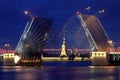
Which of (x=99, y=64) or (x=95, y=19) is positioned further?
(x=95, y=19)

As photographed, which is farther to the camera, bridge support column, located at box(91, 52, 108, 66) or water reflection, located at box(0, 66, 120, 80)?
bridge support column, located at box(91, 52, 108, 66)

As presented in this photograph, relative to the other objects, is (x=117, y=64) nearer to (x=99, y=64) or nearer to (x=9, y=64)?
(x=99, y=64)

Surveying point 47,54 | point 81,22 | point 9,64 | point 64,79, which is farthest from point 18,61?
point 64,79

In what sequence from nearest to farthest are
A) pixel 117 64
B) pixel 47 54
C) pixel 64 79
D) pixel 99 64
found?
pixel 64 79 → pixel 99 64 → pixel 117 64 → pixel 47 54

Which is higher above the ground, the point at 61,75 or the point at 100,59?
the point at 100,59

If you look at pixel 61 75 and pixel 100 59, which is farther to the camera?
pixel 100 59

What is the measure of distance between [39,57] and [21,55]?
17.1 feet

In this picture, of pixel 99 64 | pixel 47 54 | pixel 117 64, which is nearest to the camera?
pixel 99 64

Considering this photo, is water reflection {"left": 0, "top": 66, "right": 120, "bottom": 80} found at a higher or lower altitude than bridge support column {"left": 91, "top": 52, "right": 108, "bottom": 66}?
lower

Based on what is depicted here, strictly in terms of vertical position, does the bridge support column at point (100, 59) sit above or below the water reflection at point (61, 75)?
above

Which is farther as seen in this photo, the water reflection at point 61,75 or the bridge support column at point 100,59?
the bridge support column at point 100,59

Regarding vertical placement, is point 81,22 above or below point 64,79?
above

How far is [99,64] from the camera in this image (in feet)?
384

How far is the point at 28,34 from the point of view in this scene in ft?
419
